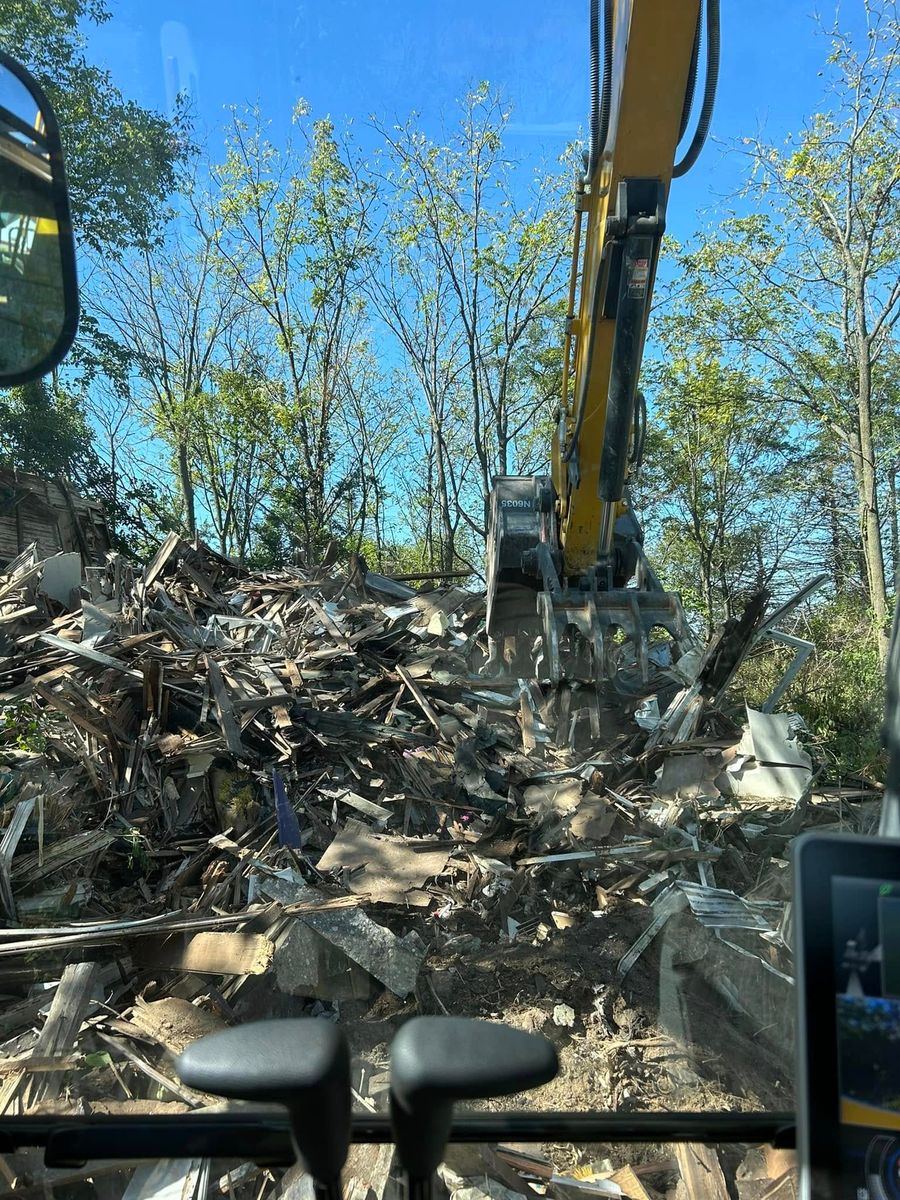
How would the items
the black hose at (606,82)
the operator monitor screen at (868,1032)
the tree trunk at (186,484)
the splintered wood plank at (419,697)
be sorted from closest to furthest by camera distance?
the operator monitor screen at (868,1032) → the black hose at (606,82) → the splintered wood plank at (419,697) → the tree trunk at (186,484)

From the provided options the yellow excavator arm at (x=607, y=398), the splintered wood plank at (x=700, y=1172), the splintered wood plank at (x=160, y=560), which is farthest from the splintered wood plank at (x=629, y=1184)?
the splintered wood plank at (x=160, y=560)

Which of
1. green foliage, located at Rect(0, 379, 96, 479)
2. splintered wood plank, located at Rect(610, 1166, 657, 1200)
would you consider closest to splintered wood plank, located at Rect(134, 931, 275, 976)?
splintered wood plank, located at Rect(610, 1166, 657, 1200)

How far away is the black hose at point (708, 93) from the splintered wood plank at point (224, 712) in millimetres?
5388

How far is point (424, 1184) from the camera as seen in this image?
1.38 m

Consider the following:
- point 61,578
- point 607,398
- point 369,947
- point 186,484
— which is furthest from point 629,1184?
point 186,484

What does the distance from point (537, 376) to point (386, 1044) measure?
21.3 metres

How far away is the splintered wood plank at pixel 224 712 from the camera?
588cm

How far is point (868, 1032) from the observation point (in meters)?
1.20

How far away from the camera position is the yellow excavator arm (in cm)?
555

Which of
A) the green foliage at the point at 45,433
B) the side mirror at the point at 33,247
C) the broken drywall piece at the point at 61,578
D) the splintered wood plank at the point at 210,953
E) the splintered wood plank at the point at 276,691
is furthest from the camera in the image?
the green foliage at the point at 45,433

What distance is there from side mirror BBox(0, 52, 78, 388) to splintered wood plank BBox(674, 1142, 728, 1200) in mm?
2780

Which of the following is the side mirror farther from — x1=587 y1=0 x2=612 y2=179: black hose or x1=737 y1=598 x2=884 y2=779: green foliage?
x1=737 y1=598 x2=884 y2=779: green foliage

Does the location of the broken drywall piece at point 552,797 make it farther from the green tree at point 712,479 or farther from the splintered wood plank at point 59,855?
the green tree at point 712,479

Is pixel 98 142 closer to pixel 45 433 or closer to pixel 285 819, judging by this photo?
pixel 45 433
